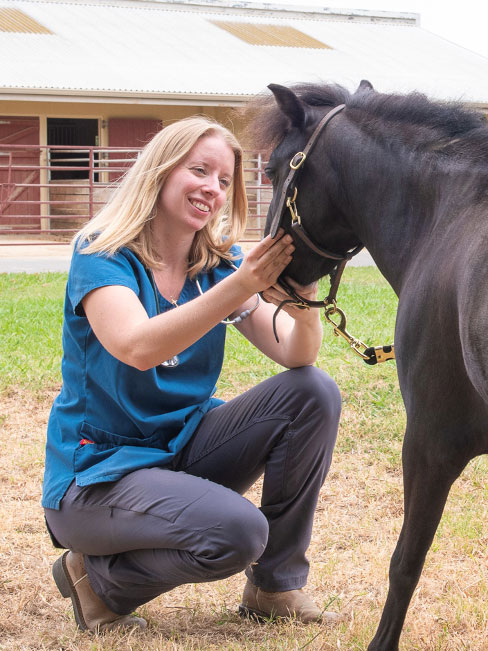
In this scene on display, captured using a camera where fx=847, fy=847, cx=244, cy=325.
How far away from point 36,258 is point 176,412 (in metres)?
11.3

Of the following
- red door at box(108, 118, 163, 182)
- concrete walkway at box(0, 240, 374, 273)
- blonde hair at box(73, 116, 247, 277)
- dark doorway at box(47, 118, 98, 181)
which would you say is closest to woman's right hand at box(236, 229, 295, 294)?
blonde hair at box(73, 116, 247, 277)

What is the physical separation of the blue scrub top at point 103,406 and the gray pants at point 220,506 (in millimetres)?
60

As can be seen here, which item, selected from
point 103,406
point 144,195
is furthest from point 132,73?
point 103,406

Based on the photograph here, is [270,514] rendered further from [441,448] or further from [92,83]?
[92,83]

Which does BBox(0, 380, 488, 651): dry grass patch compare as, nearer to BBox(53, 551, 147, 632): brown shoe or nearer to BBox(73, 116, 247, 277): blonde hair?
BBox(53, 551, 147, 632): brown shoe

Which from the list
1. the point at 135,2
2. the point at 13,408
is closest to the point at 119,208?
the point at 13,408

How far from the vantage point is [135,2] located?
22625 mm

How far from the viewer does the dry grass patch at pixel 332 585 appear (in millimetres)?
2713

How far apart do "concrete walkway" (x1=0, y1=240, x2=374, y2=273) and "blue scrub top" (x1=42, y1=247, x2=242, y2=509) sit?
952cm

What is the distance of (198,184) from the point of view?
2.75m

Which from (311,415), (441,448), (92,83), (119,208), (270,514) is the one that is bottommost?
(92,83)

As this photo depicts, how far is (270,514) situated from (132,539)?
21.8 inches

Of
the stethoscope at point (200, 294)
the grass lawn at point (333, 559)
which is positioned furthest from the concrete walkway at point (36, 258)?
the stethoscope at point (200, 294)

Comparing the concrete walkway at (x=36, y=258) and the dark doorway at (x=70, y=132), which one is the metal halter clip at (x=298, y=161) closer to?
the concrete walkway at (x=36, y=258)
